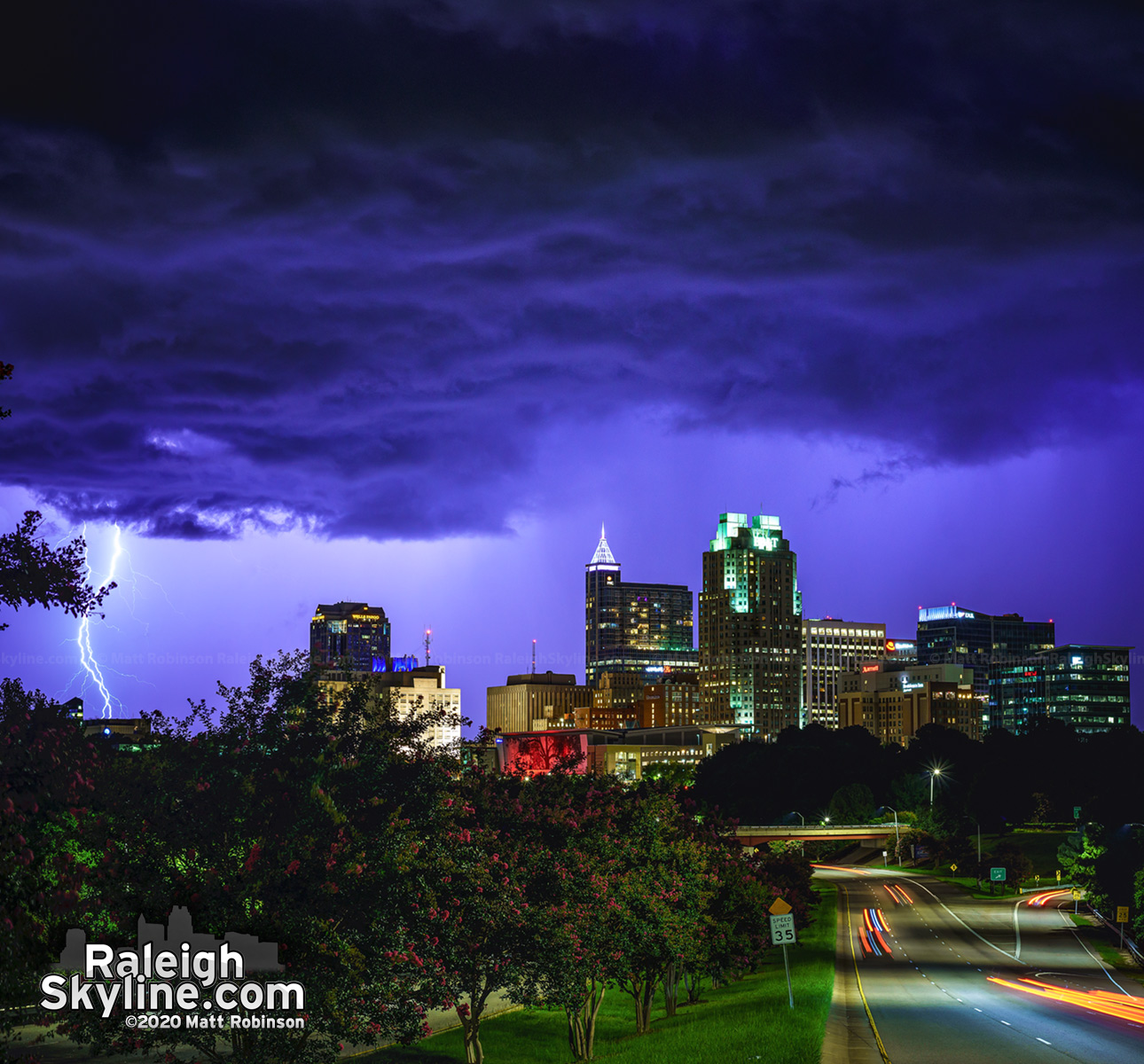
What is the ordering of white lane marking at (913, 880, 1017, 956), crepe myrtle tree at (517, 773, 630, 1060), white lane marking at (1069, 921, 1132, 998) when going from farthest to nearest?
1. white lane marking at (913, 880, 1017, 956)
2. white lane marking at (1069, 921, 1132, 998)
3. crepe myrtle tree at (517, 773, 630, 1060)

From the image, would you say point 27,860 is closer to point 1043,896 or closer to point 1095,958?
point 1095,958

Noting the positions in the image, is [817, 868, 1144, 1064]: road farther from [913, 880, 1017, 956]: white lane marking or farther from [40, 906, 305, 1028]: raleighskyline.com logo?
[40, 906, 305, 1028]: raleighskyline.com logo

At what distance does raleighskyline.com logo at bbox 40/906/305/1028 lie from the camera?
28.8m

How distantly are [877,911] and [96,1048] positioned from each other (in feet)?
374

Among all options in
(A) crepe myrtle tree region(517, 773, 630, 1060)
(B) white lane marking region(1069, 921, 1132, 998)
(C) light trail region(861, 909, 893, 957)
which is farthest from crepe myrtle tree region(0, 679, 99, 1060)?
(C) light trail region(861, 909, 893, 957)

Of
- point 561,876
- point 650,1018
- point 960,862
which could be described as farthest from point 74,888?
point 960,862

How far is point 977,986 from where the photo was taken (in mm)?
75000

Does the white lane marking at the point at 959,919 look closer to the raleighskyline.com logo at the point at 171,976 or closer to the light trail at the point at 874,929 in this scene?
the light trail at the point at 874,929

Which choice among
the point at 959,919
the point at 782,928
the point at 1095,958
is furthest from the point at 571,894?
the point at 959,919

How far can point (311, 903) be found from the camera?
102ft

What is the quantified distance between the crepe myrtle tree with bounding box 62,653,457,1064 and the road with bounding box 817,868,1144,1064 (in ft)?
54.4

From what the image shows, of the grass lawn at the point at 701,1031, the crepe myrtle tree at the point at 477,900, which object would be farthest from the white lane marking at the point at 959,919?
the crepe myrtle tree at the point at 477,900

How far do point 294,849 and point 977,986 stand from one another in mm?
55230

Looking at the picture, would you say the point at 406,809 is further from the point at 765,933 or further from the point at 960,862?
the point at 960,862
